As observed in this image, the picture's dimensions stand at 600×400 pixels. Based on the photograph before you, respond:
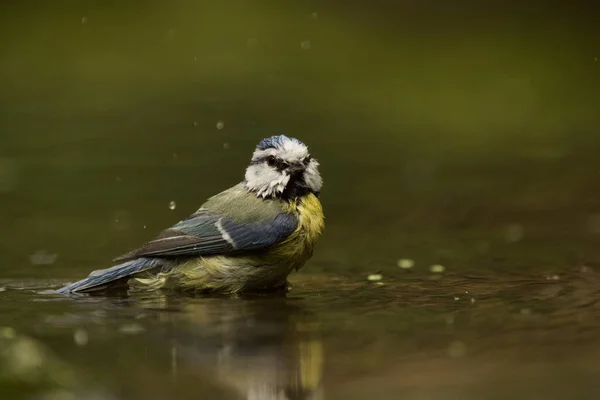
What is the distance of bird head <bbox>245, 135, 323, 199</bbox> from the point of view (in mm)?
5133

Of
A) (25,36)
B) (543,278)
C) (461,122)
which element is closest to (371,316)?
(543,278)

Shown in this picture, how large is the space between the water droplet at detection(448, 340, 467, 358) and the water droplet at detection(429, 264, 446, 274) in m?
1.48

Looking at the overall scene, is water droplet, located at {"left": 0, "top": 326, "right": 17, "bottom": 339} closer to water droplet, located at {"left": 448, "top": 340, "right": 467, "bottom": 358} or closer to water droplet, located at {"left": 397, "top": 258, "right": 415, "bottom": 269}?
water droplet, located at {"left": 448, "top": 340, "right": 467, "bottom": 358}

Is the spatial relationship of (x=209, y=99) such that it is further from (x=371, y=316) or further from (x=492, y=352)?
(x=492, y=352)

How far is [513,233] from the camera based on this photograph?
6.29 metres

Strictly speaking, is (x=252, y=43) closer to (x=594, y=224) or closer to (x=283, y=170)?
(x=594, y=224)

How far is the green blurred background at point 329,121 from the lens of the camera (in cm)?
634

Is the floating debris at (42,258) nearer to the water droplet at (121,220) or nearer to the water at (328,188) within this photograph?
the water at (328,188)

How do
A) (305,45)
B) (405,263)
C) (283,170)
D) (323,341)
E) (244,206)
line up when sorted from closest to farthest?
(323,341)
(283,170)
(244,206)
(405,263)
(305,45)

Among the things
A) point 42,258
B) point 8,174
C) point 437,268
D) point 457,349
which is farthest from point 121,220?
point 457,349

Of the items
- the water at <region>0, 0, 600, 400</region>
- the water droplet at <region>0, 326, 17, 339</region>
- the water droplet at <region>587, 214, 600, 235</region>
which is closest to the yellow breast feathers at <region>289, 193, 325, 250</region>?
the water at <region>0, 0, 600, 400</region>

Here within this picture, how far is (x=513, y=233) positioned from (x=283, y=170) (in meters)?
1.79

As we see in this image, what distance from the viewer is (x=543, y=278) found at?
5.16 metres

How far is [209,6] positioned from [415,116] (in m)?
5.25
